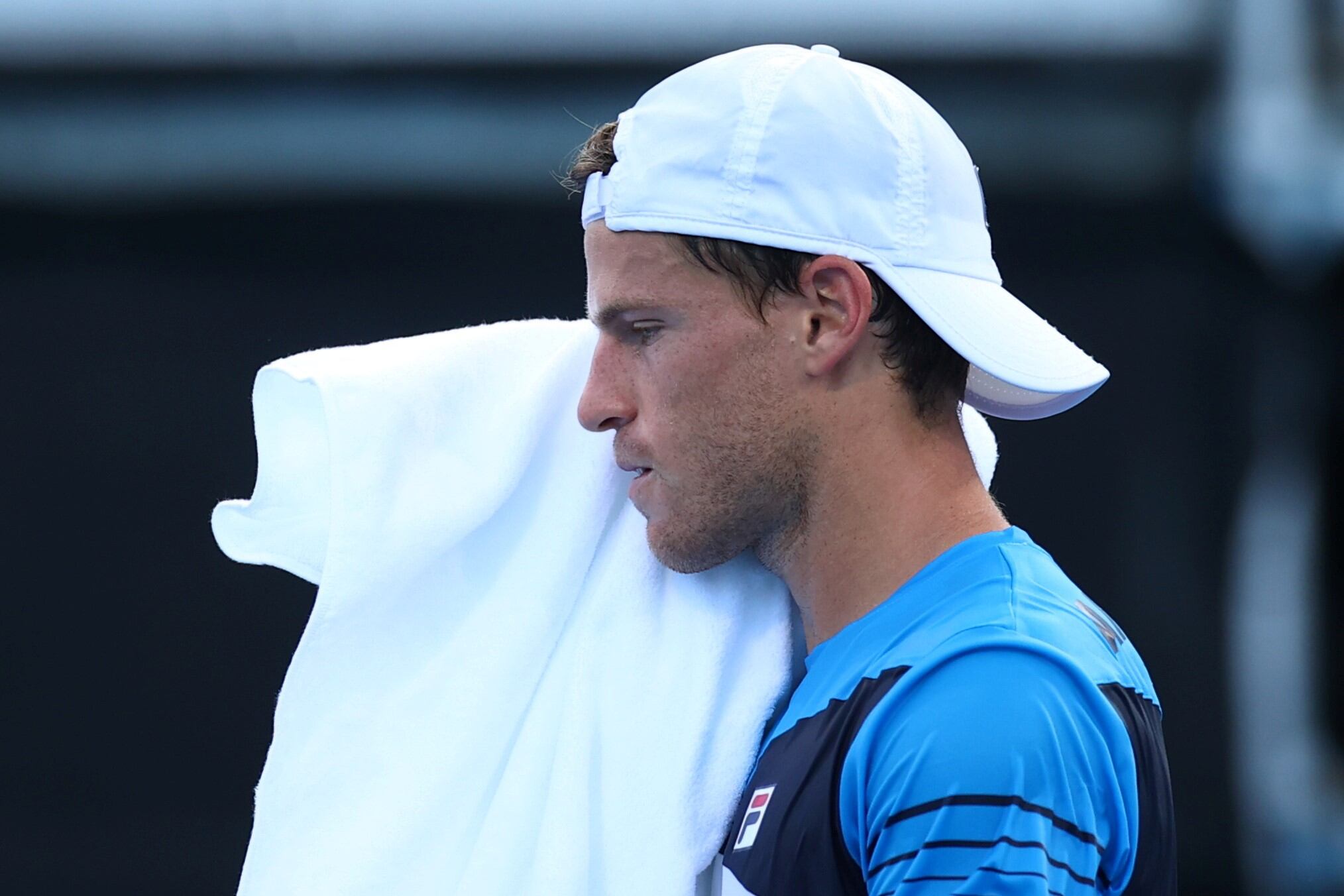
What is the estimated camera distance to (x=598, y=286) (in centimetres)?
96

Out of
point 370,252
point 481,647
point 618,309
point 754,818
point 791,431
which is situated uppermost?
point 370,252

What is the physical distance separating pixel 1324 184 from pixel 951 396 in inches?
62.5

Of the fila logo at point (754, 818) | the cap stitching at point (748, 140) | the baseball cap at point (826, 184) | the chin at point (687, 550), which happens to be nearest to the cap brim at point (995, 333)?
the baseball cap at point (826, 184)

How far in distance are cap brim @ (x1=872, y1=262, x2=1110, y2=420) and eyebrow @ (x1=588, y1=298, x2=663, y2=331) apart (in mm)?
161

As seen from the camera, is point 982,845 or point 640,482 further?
point 640,482

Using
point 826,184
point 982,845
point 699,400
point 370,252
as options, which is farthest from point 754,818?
point 370,252

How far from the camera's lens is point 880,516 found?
93 cm

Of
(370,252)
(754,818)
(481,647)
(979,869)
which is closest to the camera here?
(979,869)

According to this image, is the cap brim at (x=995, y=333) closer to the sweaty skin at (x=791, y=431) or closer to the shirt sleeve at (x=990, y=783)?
the sweaty skin at (x=791, y=431)

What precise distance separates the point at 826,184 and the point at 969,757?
15.7 inches

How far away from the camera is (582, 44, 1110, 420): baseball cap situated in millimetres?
913

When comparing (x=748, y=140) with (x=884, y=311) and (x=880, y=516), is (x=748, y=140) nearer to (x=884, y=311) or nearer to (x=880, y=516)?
(x=884, y=311)

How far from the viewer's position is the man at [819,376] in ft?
2.86

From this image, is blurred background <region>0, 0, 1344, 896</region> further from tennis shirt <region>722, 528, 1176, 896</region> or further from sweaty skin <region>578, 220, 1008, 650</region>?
tennis shirt <region>722, 528, 1176, 896</region>
